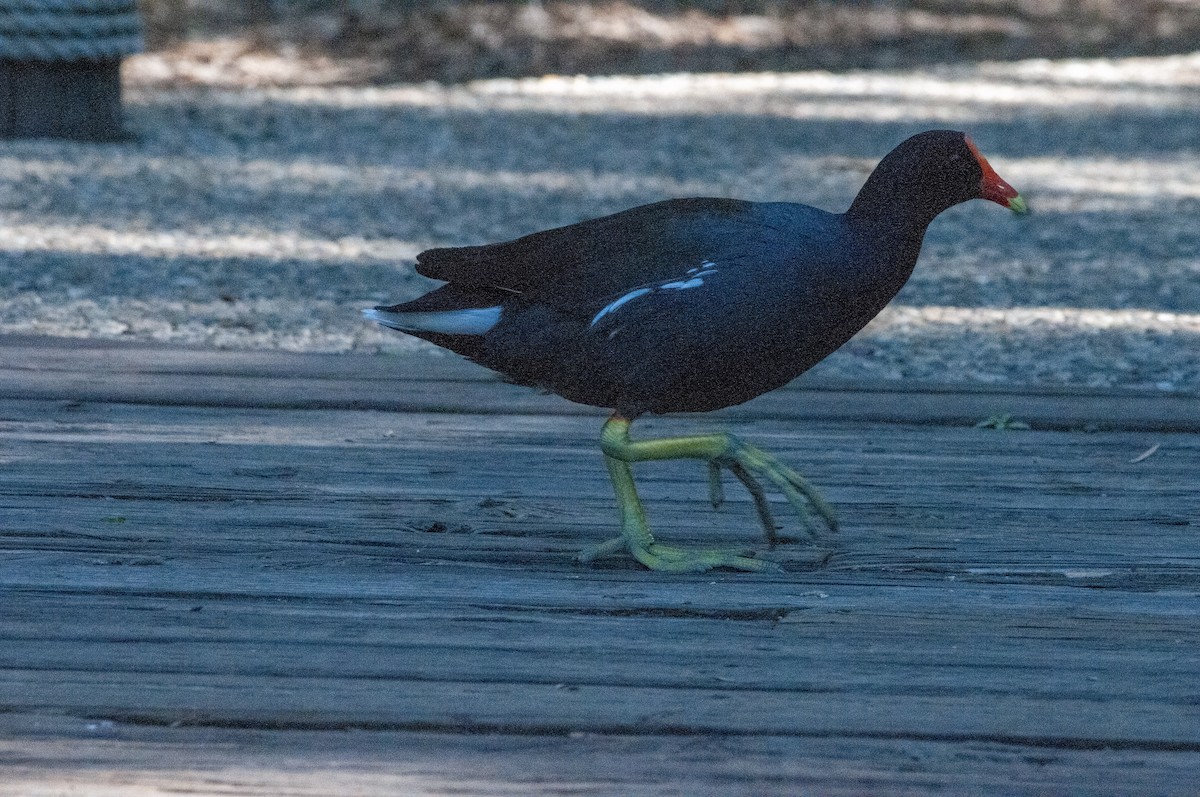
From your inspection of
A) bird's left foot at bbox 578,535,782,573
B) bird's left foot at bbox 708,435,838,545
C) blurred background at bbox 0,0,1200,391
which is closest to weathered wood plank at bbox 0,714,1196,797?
bird's left foot at bbox 578,535,782,573

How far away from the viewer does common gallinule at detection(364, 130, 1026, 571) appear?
2.95m

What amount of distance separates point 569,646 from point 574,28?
10.2 meters

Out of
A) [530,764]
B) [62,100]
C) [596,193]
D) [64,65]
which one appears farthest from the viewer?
[62,100]

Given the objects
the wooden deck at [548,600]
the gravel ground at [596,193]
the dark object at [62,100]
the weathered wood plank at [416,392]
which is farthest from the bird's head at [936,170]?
the dark object at [62,100]

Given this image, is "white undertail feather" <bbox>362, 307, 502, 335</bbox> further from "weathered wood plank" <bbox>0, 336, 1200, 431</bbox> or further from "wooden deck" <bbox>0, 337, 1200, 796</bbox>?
"weathered wood plank" <bbox>0, 336, 1200, 431</bbox>

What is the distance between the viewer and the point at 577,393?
3127mm

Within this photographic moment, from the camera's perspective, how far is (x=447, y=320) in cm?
320

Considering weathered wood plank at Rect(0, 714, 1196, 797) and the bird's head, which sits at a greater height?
the bird's head

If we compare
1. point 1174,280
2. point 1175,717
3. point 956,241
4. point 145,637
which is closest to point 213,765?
point 145,637

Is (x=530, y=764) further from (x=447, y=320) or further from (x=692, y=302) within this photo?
(x=447, y=320)

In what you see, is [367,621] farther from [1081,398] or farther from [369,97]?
[369,97]

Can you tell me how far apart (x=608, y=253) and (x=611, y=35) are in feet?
31.0

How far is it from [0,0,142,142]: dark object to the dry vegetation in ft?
7.30

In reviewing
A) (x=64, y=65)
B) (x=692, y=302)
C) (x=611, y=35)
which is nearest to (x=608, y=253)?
(x=692, y=302)
